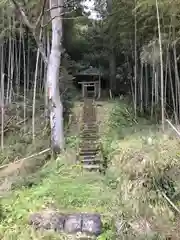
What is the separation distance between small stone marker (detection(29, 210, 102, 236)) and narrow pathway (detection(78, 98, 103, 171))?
7.29 ft

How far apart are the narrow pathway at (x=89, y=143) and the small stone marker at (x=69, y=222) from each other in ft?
7.29

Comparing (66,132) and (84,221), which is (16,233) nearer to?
(84,221)

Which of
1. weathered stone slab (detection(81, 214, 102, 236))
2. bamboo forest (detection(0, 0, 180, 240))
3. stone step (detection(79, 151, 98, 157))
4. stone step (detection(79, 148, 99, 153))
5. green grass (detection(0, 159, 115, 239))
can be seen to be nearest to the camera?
bamboo forest (detection(0, 0, 180, 240))

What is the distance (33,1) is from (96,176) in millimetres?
4614

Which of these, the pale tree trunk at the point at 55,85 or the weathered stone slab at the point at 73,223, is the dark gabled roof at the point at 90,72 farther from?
the weathered stone slab at the point at 73,223

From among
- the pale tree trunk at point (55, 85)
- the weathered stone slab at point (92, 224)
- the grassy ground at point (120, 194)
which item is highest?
the pale tree trunk at point (55, 85)

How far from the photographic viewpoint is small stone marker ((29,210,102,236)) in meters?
4.47

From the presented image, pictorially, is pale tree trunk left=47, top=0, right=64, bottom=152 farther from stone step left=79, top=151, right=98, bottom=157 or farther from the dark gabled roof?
the dark gabled roof

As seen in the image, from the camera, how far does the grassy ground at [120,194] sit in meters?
3.90

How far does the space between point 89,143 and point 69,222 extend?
3.60 m

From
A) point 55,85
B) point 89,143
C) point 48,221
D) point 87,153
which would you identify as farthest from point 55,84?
point 48,221

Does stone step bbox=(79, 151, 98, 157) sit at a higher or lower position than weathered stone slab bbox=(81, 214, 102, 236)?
higher

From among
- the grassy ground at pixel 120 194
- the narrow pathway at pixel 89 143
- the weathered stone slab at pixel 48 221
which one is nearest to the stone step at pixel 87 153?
the narrow pathway at pixel 89 143

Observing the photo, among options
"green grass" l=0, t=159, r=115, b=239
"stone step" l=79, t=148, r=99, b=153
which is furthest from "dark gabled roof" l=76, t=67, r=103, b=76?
"green grass" l=0, t=159, r=115, b=239
